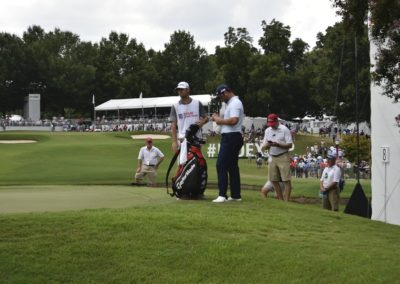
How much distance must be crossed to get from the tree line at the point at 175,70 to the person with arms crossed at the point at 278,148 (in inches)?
1856

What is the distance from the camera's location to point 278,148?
12688 mm

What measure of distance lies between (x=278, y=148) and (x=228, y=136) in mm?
3255

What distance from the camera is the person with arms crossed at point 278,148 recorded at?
12562 mm

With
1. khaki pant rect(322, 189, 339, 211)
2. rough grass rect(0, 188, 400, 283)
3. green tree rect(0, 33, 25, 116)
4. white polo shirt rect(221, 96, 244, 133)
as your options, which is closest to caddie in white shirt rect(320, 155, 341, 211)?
khaki pant rect(322, 189, 339, 211)

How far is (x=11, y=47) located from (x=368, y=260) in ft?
290

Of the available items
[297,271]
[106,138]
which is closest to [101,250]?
[297,271]

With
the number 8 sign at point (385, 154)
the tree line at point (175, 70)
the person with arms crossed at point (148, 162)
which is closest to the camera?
the number 8 sign at point (385, 154)

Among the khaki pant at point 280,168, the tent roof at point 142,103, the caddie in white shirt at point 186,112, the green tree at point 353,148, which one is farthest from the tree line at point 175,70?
the caddie in white shirt at point 186,112

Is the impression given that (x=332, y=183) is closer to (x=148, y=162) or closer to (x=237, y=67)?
(x=148, y=162)

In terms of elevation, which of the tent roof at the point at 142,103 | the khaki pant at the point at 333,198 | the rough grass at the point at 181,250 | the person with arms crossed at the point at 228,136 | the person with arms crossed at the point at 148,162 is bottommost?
the khaki pant at the point at 333,198

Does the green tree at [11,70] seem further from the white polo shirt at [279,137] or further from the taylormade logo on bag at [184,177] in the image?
the taylormade logo on bag at [184,177]

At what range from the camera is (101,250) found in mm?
6188

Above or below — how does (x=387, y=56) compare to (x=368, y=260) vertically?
above

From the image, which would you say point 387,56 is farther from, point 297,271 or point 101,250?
point 101,250
